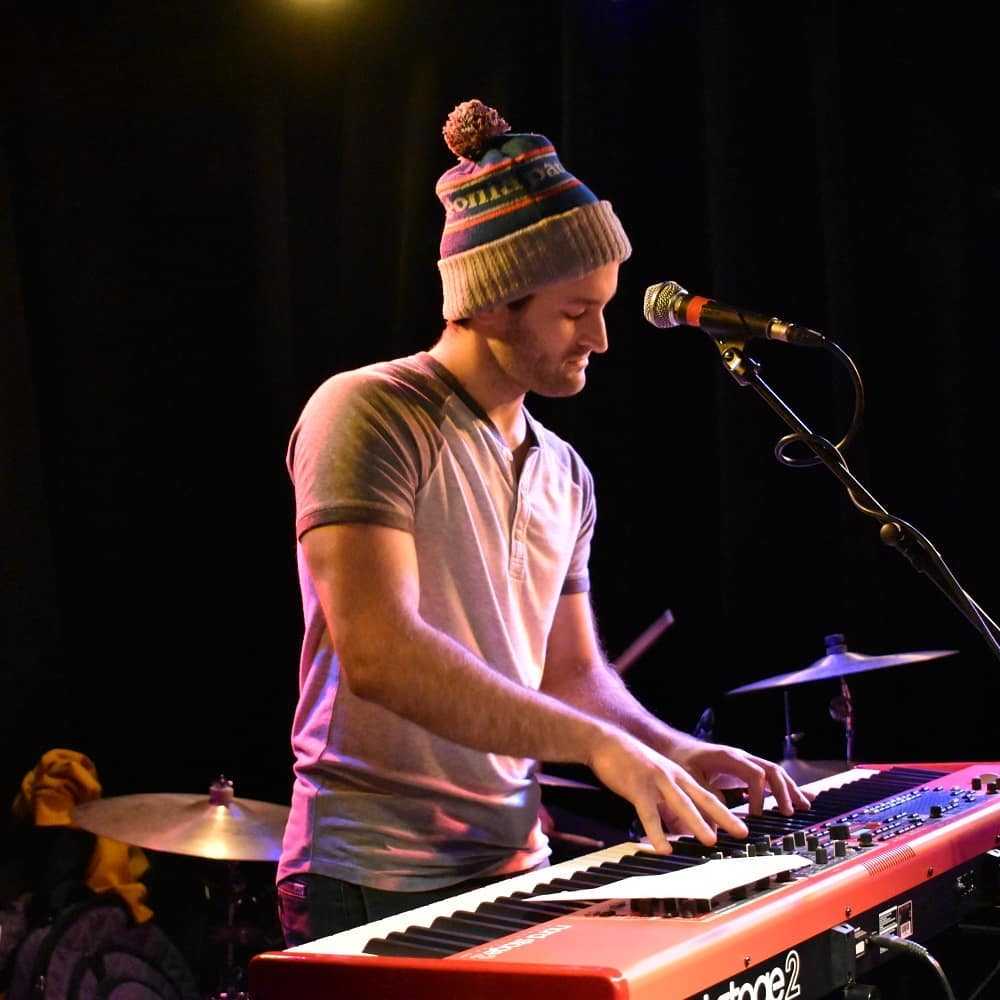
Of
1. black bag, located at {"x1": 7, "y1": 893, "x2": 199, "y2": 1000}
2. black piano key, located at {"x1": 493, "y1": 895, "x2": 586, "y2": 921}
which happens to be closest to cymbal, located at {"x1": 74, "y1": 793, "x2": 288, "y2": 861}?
black bag, located at {"x1": 7, "y1": 893, "x2": 199, "y2": 1000}

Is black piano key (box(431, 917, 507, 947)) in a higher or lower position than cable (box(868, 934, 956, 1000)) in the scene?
higher

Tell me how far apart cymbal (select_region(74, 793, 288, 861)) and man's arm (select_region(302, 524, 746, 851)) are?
1546 mm

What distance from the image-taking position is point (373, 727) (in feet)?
7.38

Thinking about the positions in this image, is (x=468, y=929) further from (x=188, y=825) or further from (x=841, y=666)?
(x=841, y=666)

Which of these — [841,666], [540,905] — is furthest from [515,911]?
[841,666]

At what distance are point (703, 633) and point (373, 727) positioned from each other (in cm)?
245

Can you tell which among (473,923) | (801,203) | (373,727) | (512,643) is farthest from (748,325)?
(801,203)

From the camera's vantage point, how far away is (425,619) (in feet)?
7.52

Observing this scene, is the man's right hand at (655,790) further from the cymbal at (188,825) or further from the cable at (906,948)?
the cymbal at (188,825)

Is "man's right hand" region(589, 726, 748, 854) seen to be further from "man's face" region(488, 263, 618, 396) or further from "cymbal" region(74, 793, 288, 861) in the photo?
"cymbal" region(74, 793, 288, 861)

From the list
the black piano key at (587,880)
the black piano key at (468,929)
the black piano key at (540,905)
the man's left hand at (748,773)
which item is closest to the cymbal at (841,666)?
the man's left hand at (748,773)

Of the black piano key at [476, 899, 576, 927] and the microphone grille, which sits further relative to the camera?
the microphone grille

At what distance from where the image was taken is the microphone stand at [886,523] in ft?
6.80

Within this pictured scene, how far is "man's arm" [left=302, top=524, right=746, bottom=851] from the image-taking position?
72.5 inches
